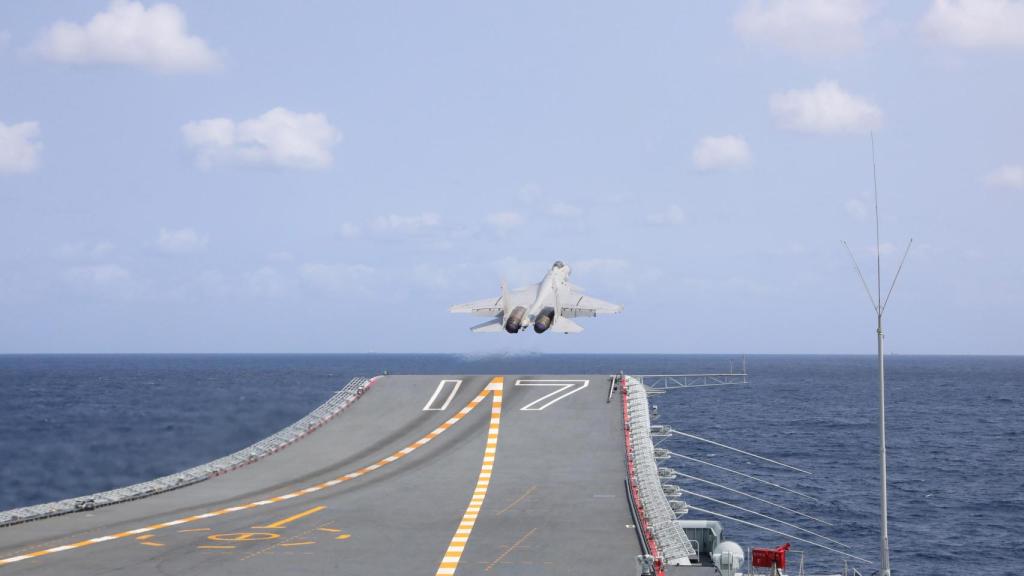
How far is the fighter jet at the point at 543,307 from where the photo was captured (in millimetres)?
75188

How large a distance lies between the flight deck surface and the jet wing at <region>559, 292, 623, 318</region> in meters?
15.0

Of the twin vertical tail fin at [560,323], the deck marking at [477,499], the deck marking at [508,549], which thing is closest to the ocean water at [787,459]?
the deck marking at [477,499]

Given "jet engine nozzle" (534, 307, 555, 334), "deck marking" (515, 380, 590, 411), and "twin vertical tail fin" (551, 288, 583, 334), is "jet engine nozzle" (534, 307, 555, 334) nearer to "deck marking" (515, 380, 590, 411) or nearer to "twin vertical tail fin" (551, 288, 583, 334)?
"twin vertical tail fin" (551, 288, 583, 334)

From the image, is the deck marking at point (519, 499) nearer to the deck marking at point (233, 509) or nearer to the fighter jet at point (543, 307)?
the deck marking at point (233, 509)

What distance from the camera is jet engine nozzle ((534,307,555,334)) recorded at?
75000 mm

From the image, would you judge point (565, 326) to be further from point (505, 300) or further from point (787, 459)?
point (787, 459)

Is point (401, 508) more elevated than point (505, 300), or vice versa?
point (505, 300)

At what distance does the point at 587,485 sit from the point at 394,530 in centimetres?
1284

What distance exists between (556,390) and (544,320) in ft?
18.9

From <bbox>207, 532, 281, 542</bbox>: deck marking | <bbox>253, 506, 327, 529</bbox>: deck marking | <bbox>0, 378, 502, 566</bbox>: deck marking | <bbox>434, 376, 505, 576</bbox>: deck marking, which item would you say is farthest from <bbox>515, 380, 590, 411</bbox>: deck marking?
<bbox>207, 532, 281, 542</bbox>: deck marking

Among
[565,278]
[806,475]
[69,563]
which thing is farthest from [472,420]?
[806,475]

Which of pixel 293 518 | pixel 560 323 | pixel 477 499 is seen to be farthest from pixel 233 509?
pixel 560 323

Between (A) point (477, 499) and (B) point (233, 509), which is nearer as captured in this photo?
(B) point (233, 509)

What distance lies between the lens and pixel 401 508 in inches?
1736
